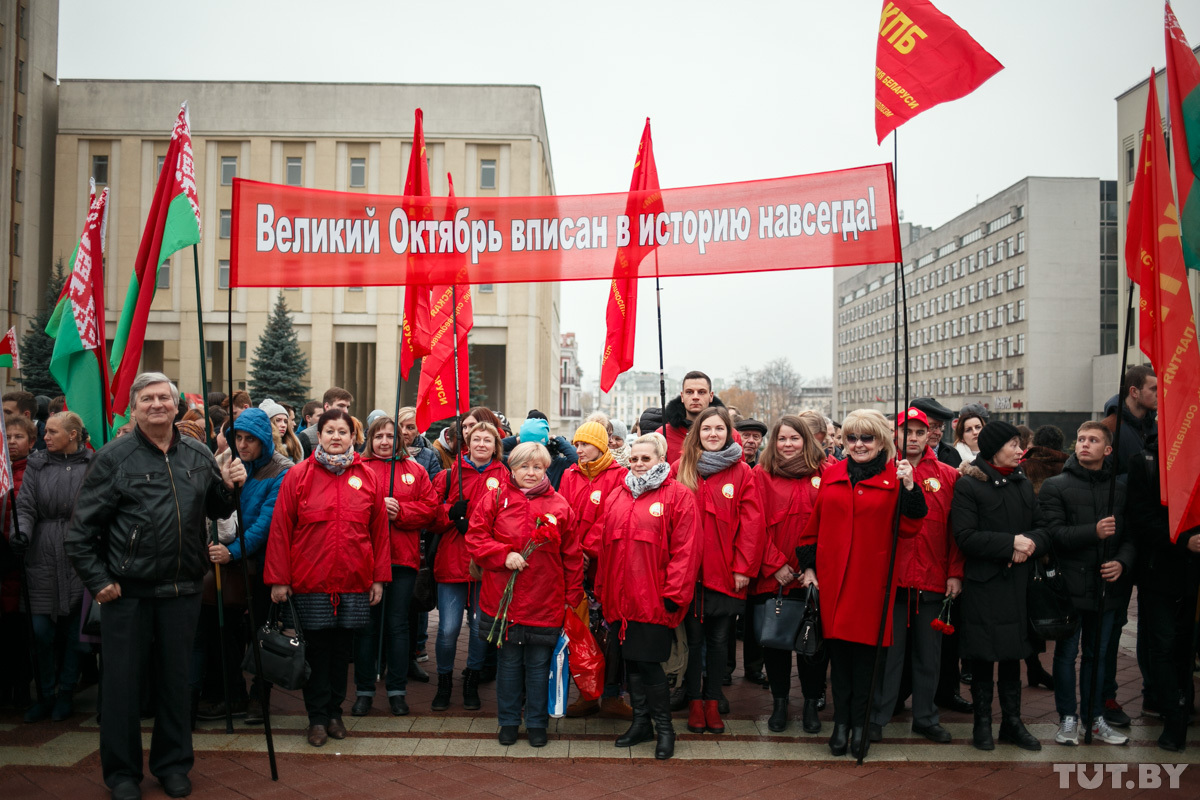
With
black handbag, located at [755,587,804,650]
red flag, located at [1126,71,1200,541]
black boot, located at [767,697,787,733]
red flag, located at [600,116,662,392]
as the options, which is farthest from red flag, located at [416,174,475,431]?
red flag, located at [1126,71,1200,541]

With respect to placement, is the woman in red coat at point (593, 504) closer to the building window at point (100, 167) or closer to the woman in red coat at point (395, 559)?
the woman in red coat at point (395, 559)

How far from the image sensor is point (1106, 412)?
6.16 m

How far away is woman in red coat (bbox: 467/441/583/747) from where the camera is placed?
201 inches

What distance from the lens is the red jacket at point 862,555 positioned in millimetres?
4953

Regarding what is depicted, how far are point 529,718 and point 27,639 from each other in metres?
3.41

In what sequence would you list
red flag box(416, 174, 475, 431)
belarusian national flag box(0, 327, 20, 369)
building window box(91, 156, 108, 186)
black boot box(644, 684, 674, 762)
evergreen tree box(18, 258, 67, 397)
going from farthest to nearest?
1. building window box(91, 156, 108, 186)
2. evergreen tree box(18, 258, 67, 397)
3. belarusian national flag box(0, 327, 20, 369)
4. red flag box(416, 174, 475, 431)
5. black boot box(644, 684, 674, 762)

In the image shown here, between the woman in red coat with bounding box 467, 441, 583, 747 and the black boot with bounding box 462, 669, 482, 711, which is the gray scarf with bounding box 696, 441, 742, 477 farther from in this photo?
the black boot with bounding box 462, 669, 482, 711

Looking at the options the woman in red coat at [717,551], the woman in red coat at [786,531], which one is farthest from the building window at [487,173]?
the woman in red coat at [717,551]

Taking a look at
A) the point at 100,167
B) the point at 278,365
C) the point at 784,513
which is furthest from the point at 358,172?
the point at 784,513

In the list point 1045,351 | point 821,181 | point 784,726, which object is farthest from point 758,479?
point 1045,351

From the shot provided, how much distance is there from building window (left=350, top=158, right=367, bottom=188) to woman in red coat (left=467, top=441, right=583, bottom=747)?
128ft

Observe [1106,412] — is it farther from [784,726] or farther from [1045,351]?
[1045,351]

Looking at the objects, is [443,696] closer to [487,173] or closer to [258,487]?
[258,487]

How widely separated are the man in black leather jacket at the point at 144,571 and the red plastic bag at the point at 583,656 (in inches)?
84.8
